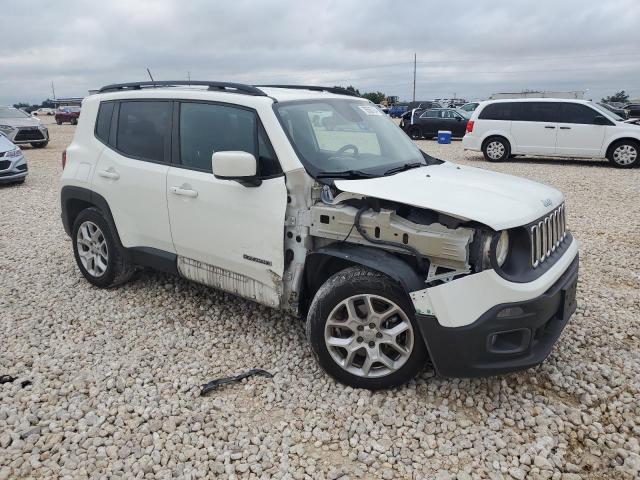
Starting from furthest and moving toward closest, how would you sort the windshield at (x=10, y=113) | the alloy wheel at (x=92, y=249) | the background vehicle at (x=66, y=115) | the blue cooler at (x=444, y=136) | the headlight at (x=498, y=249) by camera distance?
the background vehicle at (x=66, y=115)
the blue cooler at (x=444, y=136)
the windshield at (x=10, y=113)
the alloy wheel at (x=92, y=249)
the headlight at (x=498, y=249)

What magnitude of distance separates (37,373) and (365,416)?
89.9 inches

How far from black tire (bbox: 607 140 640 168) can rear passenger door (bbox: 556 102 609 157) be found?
319 mm

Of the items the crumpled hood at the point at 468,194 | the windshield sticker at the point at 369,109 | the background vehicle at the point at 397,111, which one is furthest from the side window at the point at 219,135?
the background vehicle at the point at 397,111

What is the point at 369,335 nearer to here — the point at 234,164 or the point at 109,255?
the point at 234,164

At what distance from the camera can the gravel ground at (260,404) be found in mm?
2727

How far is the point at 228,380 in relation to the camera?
3.45m

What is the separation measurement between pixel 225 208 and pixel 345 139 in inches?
41.2

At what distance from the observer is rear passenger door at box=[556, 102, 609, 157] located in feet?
43.7

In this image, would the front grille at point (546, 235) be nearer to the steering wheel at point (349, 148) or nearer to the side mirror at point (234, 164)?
the steering wheel at point (349, 148)

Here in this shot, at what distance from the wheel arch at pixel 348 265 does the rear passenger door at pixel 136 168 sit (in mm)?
1352

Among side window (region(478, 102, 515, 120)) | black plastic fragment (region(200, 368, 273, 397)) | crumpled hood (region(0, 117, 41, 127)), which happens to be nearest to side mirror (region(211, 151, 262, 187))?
black plastic fragment (region(200, 368, 273, 397))

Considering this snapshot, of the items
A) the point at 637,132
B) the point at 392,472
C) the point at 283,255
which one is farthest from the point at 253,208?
the point at 637,132

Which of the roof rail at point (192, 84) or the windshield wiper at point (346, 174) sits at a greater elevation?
the roof rail at point (192, 84)

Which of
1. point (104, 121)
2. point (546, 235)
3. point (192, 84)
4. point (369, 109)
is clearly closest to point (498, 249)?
point (546, 235)
